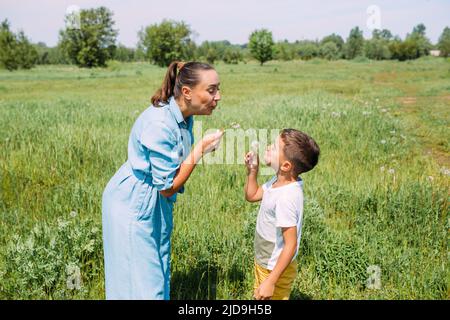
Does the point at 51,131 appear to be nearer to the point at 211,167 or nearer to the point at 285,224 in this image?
the point at 211,167

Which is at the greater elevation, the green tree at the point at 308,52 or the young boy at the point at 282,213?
the green tree at the point at 308,52

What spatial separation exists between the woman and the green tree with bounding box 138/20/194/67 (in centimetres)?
8026

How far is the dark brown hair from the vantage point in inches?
88.7

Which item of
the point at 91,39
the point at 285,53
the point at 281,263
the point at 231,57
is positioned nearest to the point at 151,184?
the point at 281,263

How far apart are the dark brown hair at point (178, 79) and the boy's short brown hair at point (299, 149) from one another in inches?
24.2

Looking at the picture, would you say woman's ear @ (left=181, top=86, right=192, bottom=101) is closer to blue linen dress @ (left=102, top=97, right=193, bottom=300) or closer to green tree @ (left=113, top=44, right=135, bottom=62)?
blue linen dress @ (left=102, top=97, right=193, bottom=300)

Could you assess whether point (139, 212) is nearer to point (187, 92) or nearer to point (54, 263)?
point (187, 92)

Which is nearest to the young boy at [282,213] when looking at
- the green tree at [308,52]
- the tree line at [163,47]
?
the tree line at [163,47]

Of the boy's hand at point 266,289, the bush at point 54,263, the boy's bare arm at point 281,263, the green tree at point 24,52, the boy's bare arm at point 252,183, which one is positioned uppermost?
the green tree at point 24,52

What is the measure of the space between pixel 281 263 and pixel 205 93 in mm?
1059

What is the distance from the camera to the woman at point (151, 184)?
213cm

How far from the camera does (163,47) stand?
82.1 metres

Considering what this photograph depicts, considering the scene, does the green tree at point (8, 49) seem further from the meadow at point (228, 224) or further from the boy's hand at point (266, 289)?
the boy's hand at point (266, 289)
